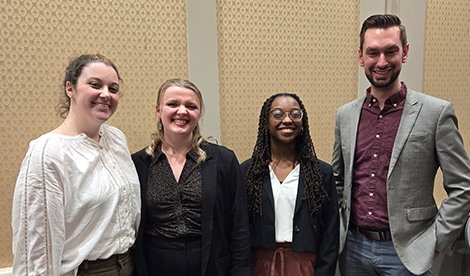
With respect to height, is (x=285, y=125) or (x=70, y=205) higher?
(x=285, y=125)

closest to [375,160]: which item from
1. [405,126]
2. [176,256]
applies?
[405,126]

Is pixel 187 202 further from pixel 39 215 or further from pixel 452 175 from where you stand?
pixel 452 175

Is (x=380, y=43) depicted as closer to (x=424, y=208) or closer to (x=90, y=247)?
(x=424, y=208)

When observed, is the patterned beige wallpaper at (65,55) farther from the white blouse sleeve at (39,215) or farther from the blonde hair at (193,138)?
the white blouse sleeve at (39,215)

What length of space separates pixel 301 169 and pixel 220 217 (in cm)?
54

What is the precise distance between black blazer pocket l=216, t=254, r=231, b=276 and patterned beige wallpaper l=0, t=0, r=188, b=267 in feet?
3.86

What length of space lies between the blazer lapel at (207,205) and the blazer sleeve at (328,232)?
25.5 inches

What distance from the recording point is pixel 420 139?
5.68 ft

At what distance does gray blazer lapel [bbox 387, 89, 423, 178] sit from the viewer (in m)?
1.74

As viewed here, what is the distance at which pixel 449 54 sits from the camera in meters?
3.26

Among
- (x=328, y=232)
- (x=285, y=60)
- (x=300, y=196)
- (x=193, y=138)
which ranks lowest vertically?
(x=328, y=232)

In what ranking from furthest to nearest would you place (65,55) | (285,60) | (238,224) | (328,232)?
1. (285,60)
2. (65,55)
3. (328,232)
4. (238,224)

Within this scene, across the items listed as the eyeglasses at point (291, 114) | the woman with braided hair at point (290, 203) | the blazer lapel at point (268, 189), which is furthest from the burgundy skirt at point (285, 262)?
the eyeglasses at point (291, 114)

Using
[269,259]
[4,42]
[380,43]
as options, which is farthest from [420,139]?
[4,42]
